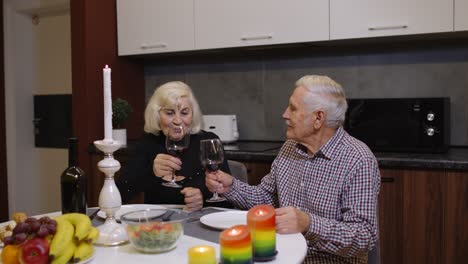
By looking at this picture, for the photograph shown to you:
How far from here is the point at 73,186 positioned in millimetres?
1286

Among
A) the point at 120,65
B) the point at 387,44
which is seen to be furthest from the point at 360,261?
the point at 120,65

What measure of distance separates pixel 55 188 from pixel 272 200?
291 cm

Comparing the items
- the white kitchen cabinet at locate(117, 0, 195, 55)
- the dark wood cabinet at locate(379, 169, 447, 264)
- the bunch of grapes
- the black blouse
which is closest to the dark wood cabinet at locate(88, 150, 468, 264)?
the dark wood cabinet at locate(379, 169, 447, 264)

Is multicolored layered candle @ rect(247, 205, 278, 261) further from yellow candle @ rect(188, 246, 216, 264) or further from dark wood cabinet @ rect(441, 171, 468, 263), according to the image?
dark wood cabinet @ rect(441, 171, 468, 263)

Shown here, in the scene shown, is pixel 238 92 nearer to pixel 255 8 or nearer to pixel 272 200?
pixel 255 8

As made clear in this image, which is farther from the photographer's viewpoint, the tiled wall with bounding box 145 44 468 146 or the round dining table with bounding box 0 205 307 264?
the tiled wall with bounding box 145 44 468 146

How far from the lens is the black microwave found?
233cm

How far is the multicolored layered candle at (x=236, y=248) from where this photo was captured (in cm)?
98

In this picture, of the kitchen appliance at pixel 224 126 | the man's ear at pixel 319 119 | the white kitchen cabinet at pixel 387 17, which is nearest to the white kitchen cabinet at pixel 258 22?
the white kitchen cabinet at pixel 387 17

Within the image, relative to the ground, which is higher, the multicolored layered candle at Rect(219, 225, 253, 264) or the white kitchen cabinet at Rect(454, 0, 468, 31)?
the white kitchen cabinet at Rect(454, 0, 468, 31)

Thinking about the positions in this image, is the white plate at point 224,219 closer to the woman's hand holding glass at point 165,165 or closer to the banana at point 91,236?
the woman's hand holding glass at point 165,165

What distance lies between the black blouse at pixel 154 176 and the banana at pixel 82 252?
0.78m

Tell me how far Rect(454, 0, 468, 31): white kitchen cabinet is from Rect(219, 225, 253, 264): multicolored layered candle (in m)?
1.82

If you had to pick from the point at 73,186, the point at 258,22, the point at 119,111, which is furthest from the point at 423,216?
the point at 119,111
